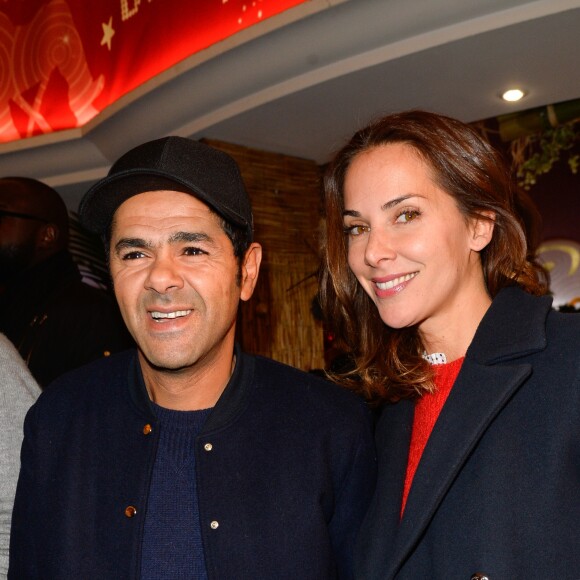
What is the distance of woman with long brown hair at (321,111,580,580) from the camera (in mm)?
1400

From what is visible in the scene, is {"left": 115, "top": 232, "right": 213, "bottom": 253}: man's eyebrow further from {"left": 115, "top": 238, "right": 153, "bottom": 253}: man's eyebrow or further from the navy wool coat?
the navy wool coat

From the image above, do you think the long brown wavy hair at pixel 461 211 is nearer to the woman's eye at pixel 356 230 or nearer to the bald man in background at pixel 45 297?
the woman's eye at pixel 356 230

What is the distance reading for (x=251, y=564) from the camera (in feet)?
5.15

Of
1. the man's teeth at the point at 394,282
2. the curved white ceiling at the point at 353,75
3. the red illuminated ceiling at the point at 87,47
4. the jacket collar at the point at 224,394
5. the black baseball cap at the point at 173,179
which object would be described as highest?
the red illuminated ceiling at the point at 87,47

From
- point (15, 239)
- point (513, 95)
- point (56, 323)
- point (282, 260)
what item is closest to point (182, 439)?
point (56, 323)

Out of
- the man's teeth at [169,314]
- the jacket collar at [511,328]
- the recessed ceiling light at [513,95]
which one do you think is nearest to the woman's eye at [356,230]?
the jacket collar at [511,328]

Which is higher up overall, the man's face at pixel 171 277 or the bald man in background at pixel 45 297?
the bald man in background at pixel 45 297

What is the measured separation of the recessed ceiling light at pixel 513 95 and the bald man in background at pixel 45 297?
7.44 ft

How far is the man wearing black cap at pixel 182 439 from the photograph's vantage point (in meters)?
1.58

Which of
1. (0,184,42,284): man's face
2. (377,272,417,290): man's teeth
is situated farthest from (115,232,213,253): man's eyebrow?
(0,184,42,284): man's face

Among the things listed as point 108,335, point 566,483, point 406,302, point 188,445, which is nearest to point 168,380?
point 188,445

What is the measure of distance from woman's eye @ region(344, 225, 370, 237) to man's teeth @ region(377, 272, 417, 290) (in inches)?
5.6

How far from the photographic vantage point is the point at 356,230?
1839 mm

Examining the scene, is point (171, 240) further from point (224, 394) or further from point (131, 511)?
point (131, 511)
